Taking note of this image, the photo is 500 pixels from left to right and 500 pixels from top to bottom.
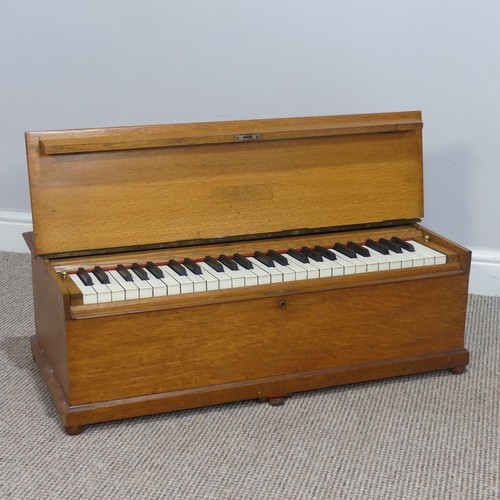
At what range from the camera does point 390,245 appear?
3061 millimetres

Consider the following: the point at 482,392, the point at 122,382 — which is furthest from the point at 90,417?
the point at 482,392

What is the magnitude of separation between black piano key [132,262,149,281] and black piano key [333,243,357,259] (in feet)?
2.10

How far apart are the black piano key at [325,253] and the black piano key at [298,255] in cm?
6

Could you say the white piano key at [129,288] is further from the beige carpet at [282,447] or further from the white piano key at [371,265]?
the white piano key at [371,265]

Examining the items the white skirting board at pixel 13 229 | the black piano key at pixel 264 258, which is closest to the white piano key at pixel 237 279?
the black piano key at pixel 264 258

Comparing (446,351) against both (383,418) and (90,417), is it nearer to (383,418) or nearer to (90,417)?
(383,418)

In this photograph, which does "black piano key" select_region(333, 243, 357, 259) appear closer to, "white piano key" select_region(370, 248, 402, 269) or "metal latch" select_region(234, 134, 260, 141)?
"white piano key" select_region(370, 248, 402, 269)

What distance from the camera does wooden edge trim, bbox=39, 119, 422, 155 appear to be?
2.73 meters

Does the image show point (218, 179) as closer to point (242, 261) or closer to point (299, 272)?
point (242, 261)

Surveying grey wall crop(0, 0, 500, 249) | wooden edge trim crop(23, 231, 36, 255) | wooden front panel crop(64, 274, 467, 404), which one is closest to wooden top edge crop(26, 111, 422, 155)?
wooden edge trim crop(23, 231, 36, 255)

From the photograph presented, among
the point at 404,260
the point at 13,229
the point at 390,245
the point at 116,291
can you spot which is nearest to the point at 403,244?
the point at 390,245

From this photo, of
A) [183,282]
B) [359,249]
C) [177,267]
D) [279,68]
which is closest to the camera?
[183,282]

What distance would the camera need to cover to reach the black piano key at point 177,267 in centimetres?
277

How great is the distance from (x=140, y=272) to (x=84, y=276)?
0.16 meters
